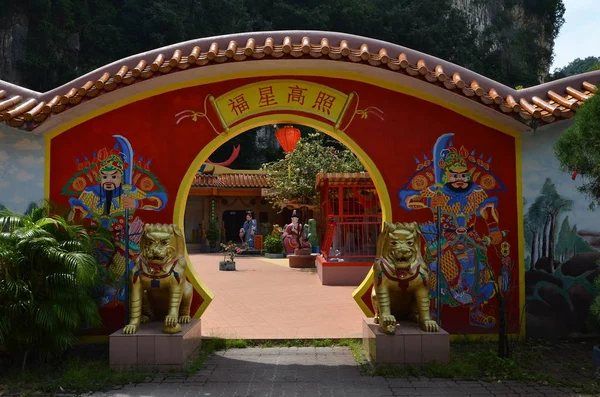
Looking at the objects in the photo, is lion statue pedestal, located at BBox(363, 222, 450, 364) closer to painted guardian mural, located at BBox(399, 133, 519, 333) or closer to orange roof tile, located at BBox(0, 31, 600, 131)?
painted guardian mural, located at BBox(399, 133, 519, 333)

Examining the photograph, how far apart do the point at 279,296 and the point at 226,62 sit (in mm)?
5299

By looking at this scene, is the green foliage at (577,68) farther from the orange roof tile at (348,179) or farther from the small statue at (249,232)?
the small statue at (249,232)

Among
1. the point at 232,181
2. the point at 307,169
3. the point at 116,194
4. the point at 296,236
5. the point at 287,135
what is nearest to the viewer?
the point at 116,194

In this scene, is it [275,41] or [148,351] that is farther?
[275,41]

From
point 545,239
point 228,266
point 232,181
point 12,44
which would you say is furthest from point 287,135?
point 12,44

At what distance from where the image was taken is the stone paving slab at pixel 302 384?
14.1ft

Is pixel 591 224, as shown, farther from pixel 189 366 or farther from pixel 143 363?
pixel 143 363

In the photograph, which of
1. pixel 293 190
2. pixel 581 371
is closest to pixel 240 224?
pixel 293 190

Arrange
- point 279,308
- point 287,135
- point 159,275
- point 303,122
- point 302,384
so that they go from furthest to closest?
point 287,135
point 279,308
point 303,122
point 159,275
point 302,384

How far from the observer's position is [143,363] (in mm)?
4840

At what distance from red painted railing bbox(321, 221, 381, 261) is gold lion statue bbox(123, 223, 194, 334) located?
665cm

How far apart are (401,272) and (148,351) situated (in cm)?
263

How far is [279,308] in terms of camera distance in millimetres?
8344

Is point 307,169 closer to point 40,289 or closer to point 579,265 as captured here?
point 579,265
